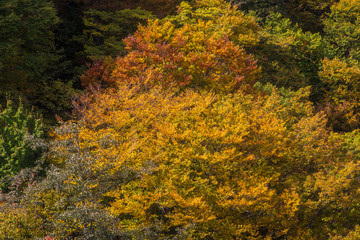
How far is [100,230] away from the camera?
42.1 ft

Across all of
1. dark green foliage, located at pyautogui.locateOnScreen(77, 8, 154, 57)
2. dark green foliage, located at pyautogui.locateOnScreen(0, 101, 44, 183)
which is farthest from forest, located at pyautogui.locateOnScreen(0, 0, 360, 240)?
dark green foliage, located at pyautogui.locateOnScreen(77, 8, 154, 57)

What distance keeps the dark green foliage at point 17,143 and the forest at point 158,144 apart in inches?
2.8

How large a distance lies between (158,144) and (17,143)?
7112 millimetres

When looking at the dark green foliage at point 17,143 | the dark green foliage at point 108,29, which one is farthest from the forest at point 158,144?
the dark green foliage at point 108,29

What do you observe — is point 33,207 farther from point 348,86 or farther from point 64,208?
point 348,86

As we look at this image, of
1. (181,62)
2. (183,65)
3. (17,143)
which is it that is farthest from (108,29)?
(17,143)

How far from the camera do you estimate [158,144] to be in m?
17.5

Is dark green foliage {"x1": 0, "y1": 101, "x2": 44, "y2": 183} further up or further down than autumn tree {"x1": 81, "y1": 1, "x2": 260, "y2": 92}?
further down

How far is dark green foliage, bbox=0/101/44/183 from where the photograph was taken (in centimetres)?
1719

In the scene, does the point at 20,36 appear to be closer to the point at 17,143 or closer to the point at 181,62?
the point at 17,143

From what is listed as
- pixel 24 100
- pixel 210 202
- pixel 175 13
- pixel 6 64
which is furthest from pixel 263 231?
pixel 175 13

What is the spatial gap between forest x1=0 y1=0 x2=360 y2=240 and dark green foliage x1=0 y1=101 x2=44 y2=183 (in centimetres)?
7

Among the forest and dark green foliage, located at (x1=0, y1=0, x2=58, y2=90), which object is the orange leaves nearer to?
the forest

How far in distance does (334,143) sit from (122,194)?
1448cm
